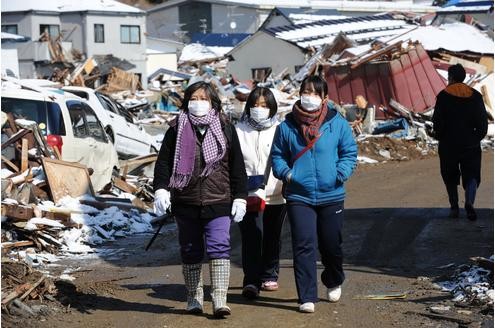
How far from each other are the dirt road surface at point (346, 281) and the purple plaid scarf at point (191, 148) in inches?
41.8

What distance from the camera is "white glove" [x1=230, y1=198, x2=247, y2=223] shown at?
6.77 metres

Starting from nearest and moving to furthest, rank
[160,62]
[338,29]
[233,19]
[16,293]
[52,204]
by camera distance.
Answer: [16,293]
[52,204]
[338,29]
[160,62]
[233,19]

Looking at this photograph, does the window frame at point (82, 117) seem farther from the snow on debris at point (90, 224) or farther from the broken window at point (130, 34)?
the broken window at point (130, 34)

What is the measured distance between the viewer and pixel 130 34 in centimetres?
6066

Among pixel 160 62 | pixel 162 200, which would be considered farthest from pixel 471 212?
pixel 160 62

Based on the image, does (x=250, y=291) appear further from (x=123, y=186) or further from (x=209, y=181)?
(x=123, y=186)

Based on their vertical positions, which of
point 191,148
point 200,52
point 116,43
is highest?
point 191,148

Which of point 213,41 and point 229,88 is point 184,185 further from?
point 213,41

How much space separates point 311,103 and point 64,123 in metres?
8.80

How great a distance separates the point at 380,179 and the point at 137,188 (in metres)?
5.40

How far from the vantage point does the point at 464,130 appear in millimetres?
11305

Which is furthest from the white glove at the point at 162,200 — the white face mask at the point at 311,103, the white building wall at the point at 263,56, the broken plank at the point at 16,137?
the white building wall at the point at 263,56

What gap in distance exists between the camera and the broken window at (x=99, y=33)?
59406 millimetres

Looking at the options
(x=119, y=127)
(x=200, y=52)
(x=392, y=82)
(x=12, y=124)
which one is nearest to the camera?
(x=12, y=124)
